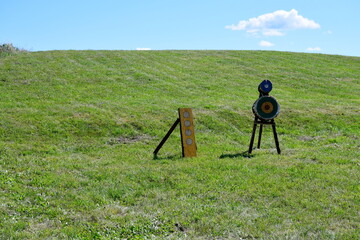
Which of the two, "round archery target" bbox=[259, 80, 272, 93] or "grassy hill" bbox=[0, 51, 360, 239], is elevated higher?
"round archery target" bbox=[259, 80, 272, 93]

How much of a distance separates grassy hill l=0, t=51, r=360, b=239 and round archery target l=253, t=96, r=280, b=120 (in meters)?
1.48

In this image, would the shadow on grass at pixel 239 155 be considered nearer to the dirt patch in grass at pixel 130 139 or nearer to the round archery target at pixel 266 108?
the round archery target at pixel 266 108

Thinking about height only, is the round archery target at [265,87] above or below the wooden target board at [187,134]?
above

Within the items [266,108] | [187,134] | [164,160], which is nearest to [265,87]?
[266,108]

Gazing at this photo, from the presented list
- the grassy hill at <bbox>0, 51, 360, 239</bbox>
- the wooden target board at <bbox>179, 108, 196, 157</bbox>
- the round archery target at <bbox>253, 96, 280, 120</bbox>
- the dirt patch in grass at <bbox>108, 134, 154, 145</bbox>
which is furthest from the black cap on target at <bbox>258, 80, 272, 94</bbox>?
the dirt patch in grass at <bbox>108, 134, 154, 145</bbox>

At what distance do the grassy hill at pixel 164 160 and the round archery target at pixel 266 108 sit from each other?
4.86ft

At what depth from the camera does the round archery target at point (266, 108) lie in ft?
47.6

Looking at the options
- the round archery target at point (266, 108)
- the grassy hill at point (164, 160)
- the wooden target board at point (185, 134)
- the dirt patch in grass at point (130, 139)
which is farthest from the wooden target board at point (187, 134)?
the dirt patch in grass at point (130, 139)

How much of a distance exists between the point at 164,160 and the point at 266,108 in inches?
177

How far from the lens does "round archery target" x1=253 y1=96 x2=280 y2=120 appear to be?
14.5m

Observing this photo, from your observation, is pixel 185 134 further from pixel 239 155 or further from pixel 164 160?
pixel 239 155

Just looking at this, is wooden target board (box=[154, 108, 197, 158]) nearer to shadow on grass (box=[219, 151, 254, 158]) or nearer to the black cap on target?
shadow on grass (box=[219, 151, 254, 158])

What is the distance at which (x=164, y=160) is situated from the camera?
1309 cm

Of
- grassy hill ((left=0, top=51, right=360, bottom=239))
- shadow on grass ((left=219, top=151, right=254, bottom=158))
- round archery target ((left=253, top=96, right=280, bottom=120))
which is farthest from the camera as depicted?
round archery target ((left=253, top=96, right=280, bottom=120))
